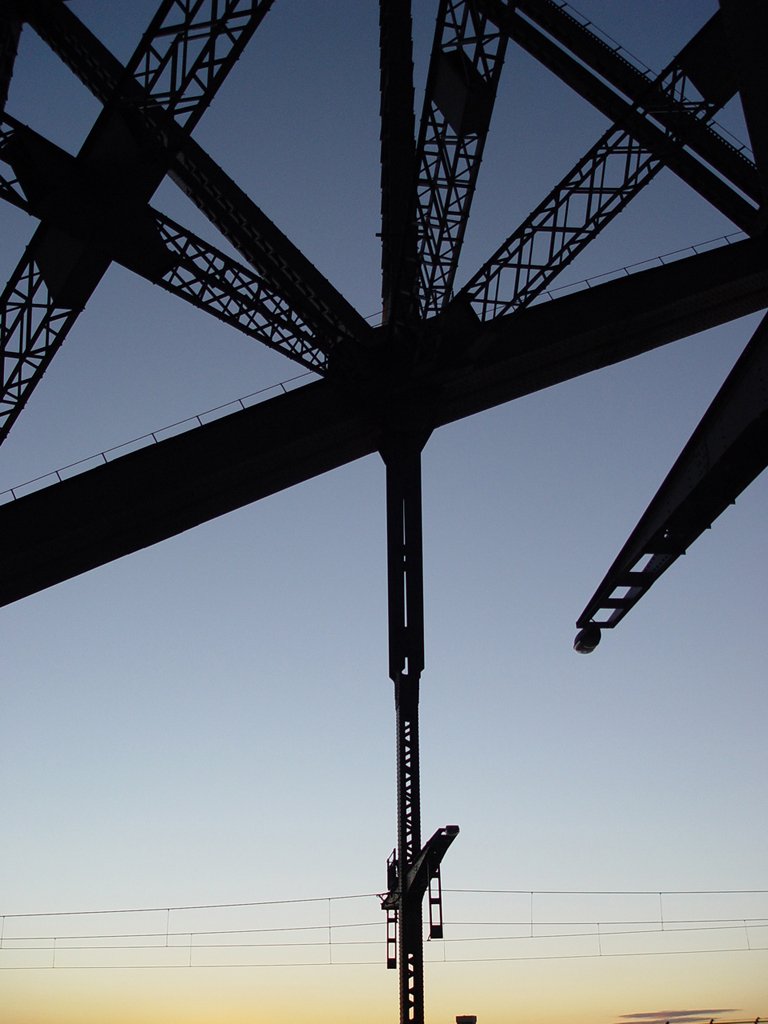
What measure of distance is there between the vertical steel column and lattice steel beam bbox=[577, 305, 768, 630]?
5.79 meters

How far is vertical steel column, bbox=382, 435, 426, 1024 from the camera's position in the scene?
17.0 meters

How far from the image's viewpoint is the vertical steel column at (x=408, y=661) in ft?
55.6

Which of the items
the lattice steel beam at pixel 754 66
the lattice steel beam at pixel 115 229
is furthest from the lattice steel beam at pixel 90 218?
the lattice steel beam at pixel 754 66

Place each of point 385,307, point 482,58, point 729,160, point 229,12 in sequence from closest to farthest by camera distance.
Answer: point 229,12
point 482,58
point 385,307
point 729,160

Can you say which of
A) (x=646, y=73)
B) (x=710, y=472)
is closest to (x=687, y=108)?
(x=646, y=73)

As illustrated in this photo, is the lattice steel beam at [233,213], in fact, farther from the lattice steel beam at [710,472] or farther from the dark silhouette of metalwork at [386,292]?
the lattice steel beam at [710,472]

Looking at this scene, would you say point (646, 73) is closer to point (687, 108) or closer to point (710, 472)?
point (687, 108)

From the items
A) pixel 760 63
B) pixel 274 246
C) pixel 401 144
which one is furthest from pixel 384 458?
pixel 760 63

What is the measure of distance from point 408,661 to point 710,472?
981 cm

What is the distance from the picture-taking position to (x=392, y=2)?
20.0m

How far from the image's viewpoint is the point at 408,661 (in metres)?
18.9

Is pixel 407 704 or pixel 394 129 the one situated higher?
pixel 394 129

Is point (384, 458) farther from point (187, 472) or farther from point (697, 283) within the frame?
point (697, 283)

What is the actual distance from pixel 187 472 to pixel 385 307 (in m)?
5.21
